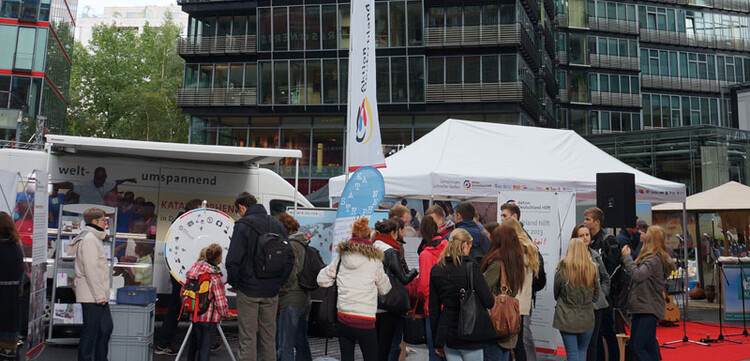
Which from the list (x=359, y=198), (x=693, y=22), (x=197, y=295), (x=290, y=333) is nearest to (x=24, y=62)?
(x=359, y=198)

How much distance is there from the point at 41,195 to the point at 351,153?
13.5ft

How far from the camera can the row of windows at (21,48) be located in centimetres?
3756

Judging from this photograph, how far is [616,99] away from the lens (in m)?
54.2

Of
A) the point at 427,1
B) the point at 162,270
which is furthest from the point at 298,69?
the point at 162,270

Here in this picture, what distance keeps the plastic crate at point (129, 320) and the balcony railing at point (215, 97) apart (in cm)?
3116

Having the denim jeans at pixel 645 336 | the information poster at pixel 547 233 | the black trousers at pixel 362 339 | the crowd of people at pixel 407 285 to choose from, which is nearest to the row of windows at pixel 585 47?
the information poster at pixel 547 233

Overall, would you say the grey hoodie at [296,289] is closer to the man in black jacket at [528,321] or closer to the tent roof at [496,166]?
the man in black jacket at [528,321]

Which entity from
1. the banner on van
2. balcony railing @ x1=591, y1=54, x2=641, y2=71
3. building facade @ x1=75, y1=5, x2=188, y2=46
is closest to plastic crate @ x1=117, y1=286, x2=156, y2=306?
the banner on van

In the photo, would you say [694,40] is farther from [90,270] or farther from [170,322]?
[90,270]

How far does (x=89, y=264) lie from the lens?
7.77m

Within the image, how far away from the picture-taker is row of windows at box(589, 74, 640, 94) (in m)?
54.0

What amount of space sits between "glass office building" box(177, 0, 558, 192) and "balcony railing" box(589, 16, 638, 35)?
15.3m

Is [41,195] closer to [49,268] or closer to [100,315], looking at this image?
[100,315]

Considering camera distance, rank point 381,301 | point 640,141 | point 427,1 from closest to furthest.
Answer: point 381,301 → point 640,141 → point 427,1
